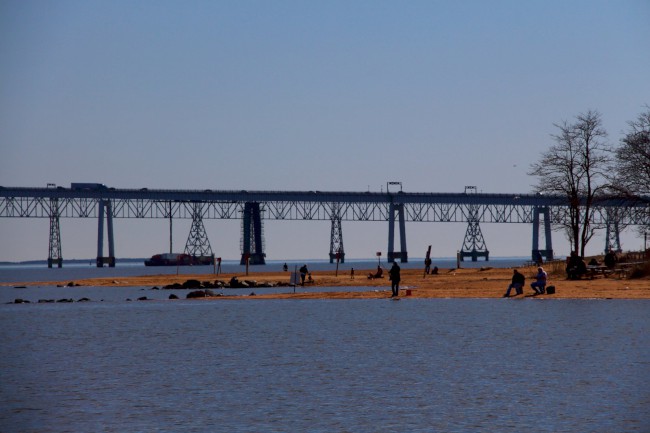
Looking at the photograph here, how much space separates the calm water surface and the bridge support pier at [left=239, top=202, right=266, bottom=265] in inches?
5639

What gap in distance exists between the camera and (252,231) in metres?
199

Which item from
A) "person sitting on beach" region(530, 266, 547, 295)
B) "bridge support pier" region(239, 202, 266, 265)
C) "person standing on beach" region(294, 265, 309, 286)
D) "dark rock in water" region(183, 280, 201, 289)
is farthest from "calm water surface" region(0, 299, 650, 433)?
"bridge support pier" region(239, 202, 266, 265)

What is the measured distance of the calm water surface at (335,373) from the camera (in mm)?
21953

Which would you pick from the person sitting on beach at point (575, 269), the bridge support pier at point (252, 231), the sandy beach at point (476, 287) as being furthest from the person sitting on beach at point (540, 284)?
the bridge support pier at point (252, 231)

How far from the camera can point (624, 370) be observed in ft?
93.1

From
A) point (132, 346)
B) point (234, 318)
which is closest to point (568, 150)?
point (234, 318)

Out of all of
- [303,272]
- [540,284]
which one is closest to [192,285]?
[303,272]

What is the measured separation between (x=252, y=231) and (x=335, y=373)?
171 meters

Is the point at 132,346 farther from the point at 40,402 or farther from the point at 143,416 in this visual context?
the point at 143,416

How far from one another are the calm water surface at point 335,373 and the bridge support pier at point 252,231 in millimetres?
143222

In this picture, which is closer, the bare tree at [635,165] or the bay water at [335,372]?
the bay water at [335,372]

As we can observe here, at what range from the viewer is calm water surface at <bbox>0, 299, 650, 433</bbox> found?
72.0ft

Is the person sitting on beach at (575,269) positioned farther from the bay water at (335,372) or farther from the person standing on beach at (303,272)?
the person standing on beach at (303,272)

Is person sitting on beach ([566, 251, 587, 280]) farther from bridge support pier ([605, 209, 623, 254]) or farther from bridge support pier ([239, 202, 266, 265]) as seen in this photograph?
bridge support pier ([239, 202, 266, 265])
